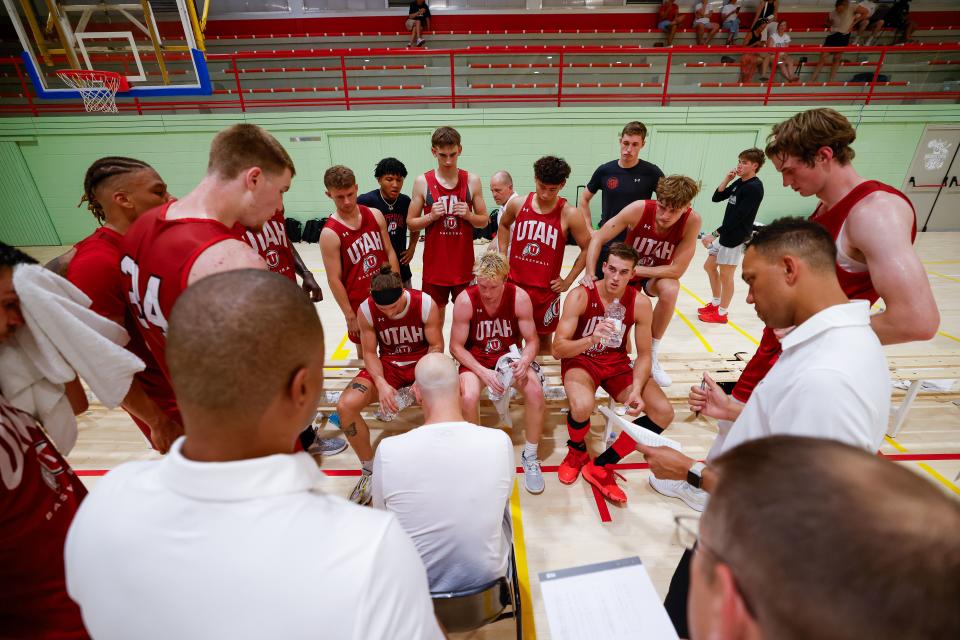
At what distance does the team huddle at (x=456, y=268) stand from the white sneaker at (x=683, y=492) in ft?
0.04

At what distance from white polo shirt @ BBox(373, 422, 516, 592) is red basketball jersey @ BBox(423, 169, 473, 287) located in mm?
2731

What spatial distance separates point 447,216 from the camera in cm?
421

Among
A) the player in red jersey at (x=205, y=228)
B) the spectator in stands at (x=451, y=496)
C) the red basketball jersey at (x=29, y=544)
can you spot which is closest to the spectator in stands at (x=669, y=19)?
the player in red jersey at (x=205, y=228)

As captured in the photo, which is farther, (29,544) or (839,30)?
(839,30)

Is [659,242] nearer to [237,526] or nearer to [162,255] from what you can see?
[162,255]

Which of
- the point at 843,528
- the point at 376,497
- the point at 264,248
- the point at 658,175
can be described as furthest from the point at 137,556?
the point at 658,175

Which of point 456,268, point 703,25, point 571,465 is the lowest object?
point 571,465

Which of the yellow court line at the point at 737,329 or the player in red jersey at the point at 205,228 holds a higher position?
the player in red jersey at the point at 205,228

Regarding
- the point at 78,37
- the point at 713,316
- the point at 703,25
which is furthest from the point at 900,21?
the point at 78,37

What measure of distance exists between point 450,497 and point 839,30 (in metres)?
16.8

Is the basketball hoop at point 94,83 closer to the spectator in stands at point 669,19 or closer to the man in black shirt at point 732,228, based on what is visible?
the man in black shirt at point 732,228

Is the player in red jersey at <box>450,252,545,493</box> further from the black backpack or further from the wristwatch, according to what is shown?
the black backpack

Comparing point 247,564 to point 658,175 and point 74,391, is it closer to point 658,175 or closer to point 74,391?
point 74,391

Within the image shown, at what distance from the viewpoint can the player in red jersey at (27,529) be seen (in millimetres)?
1337
